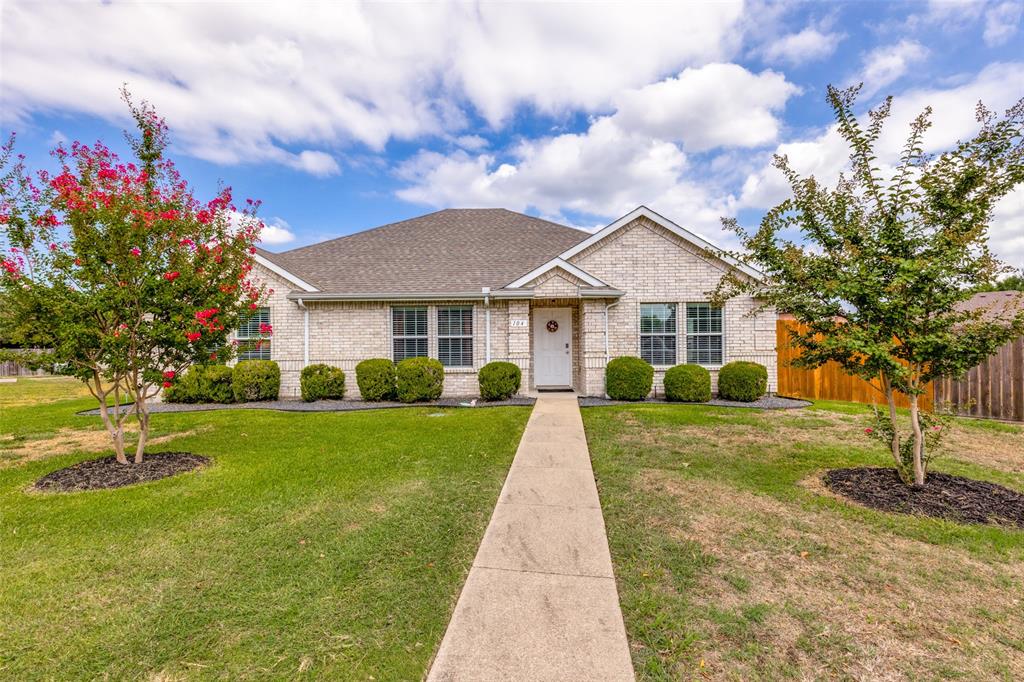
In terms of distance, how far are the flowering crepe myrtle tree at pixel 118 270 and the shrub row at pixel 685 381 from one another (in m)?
8.83

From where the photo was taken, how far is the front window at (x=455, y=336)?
41.9 feet

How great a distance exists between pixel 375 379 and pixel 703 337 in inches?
368

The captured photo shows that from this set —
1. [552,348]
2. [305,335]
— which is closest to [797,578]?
[552,348]

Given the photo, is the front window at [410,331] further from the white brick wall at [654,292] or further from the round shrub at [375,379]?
the white brick wall at [654,292]

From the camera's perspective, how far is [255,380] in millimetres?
11930

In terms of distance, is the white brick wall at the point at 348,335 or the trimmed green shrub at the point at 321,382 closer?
the trimmed green shrub at the point at 321,382

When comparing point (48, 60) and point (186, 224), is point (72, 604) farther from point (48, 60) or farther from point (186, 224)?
point (48, 60)

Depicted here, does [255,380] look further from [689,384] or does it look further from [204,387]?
[689,384]

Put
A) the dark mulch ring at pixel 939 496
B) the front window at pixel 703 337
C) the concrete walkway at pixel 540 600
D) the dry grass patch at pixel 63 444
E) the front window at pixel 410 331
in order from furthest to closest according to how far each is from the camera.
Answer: the front window at pixel 410 331
the front window at pixel 703 337
the dry grass patch at pixel 63 444
the dark mulch ring at pixel 939 496
the concrete walkway at pixel 540 600

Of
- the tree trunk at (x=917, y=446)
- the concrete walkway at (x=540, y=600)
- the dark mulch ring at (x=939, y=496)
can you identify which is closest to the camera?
the concrete walkway at (x=540, y=600)

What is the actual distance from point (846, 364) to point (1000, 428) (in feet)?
21.2

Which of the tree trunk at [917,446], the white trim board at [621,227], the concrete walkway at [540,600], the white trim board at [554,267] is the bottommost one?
the concrete walkway at [540,600]

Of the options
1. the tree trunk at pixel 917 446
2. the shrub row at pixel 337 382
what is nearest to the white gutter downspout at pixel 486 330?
the shrub row at pixel 337 382

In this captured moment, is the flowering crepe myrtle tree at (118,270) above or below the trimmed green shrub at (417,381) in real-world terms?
above
